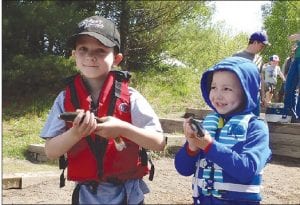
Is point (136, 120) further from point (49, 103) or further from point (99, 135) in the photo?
point (49, 103)

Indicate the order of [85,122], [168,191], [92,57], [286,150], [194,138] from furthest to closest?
[286,150]
[168,191]
[92,57]
[194,138]
[85,122]

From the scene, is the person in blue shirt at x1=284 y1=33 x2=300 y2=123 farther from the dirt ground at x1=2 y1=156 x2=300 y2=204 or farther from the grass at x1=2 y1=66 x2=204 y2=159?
the grass at x1=2 y1=66 x2=204 y2=159

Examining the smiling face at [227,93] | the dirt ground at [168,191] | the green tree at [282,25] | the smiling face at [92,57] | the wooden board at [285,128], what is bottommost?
the dirt ground at [168,191]

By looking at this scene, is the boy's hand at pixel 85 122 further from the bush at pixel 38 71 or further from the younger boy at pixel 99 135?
the bush at pixel 38 71

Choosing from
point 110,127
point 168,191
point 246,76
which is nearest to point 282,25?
point 168,191

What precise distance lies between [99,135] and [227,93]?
0.60 m

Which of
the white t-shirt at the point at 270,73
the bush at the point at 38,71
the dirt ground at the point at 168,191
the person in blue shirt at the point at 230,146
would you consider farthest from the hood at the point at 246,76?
the white t-shirt at the point at 270,73

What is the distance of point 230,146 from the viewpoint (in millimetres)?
1983

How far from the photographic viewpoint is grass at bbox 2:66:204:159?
6926 millimetres

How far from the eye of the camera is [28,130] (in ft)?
24.4

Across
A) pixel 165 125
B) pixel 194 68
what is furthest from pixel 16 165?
pixel 194 68

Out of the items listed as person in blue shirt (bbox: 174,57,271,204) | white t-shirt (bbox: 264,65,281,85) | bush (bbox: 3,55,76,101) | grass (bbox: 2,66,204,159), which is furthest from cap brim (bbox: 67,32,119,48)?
white t-shirt (bbox: 264,65,281,85)

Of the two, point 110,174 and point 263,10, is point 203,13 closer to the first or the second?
point 110,174

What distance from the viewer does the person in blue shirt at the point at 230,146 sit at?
1889 millimetres
